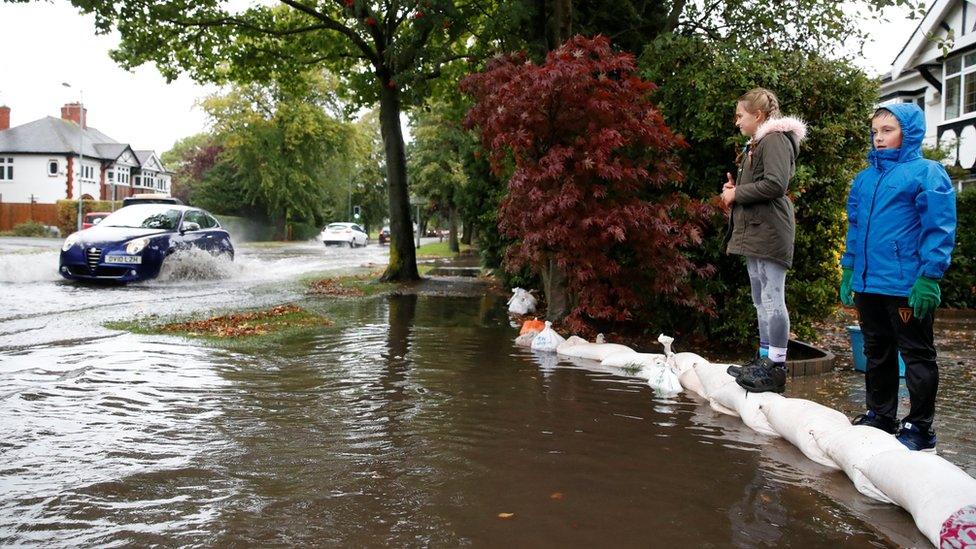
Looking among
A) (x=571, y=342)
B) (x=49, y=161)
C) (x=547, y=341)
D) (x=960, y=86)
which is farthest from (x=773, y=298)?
(x=49, y=161)

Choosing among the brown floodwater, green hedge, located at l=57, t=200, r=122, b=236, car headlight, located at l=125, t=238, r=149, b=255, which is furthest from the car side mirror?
green hedge, located at l=57, t=200, r=122, b=236

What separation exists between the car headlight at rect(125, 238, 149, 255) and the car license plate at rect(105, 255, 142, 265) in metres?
0.09

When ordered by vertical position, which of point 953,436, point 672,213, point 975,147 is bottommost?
point 953,436

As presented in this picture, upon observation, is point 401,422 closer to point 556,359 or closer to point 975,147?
point 556,359

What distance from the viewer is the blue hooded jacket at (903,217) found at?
12.8ft

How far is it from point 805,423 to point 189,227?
552 inches

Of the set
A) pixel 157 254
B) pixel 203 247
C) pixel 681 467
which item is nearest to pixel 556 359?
pixel 681 467

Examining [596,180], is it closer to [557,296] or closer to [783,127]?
[557,296]

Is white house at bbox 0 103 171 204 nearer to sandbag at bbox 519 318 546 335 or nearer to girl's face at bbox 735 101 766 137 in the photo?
sandbag at bbox 519 318 546 335

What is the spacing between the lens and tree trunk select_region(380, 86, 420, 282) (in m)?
16.5

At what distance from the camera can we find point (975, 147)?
21.5 m

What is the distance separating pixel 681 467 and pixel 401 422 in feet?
5.85

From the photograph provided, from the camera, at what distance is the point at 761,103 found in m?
5.14

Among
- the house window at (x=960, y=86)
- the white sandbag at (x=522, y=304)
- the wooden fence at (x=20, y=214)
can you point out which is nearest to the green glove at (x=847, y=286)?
the white sandbag at (x=522, y=304)
